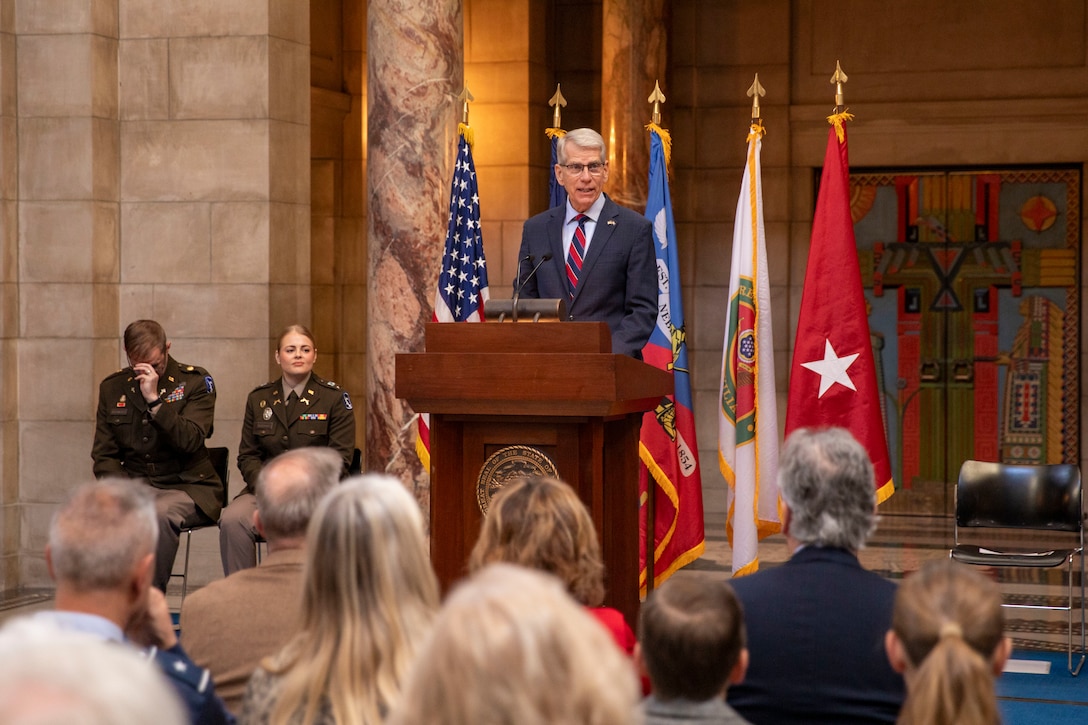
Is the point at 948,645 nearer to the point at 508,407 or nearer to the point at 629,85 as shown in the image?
the point at 508,407

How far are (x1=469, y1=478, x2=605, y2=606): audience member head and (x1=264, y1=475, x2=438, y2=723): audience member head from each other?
544 mm

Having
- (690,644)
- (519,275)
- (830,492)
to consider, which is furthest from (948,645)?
(519,275)

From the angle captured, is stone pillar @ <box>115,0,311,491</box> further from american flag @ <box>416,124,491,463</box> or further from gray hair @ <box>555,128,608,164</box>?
gray hair @ <box>555,128,608,164</box>

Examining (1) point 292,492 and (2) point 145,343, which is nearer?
(1) point 292,492

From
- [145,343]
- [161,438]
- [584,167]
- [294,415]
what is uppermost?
[584,167]

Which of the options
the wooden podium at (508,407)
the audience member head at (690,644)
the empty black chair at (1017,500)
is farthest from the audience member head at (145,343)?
the audience member head at (690,644)

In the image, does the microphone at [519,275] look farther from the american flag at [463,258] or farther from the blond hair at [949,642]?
the blond hair at [949,642]

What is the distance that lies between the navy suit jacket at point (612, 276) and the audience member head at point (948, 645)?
111 inches

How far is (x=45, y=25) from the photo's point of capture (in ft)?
26.7

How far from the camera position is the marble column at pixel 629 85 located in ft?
34.5

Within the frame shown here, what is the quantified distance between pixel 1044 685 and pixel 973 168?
654cm

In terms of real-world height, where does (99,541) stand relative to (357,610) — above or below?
above

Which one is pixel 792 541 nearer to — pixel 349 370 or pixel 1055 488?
pixel 1055 488

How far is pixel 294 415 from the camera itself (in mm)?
7008
